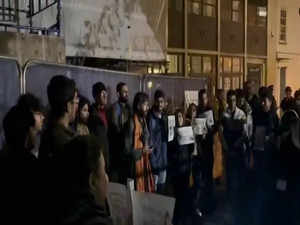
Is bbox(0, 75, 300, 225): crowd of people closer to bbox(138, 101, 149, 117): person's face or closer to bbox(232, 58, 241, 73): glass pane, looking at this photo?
bbox(138, 101, 149, 117): person's face

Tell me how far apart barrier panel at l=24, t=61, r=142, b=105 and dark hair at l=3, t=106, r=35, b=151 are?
8.19ft

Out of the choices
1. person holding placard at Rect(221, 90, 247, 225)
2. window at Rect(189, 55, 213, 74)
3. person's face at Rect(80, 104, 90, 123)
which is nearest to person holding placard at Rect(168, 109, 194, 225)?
person holding placard at Rect(221, 90, 247, 225)

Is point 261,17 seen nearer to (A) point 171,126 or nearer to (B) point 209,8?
(B) point 209,8

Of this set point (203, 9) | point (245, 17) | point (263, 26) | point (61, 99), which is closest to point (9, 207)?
point (61, 99)

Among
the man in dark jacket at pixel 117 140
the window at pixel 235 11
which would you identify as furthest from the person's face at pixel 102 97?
the window at pixel 235 11

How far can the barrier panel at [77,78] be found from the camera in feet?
17.9

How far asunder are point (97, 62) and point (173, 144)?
5.88 m

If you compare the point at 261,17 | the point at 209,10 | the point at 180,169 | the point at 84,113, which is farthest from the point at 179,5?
the point at 84,113

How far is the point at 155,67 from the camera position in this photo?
15.4m

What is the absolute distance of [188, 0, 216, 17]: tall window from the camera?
19.8 meters

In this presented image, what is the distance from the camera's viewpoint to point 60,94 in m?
3.12

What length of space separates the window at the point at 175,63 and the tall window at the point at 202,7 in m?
1.99

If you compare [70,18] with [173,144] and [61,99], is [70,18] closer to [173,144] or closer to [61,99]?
[173,144]

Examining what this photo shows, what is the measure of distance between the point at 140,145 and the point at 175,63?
1250 cm
